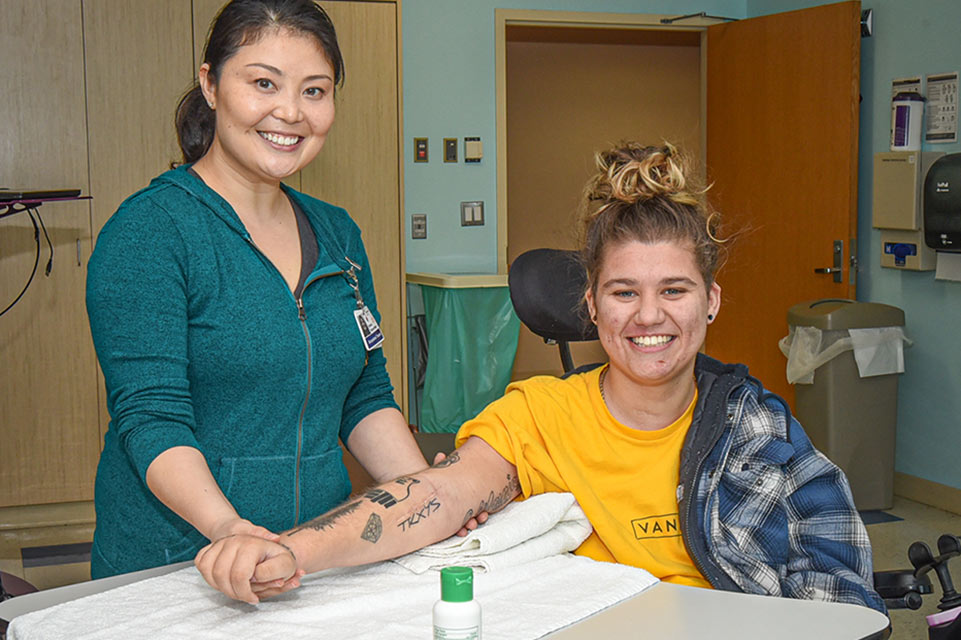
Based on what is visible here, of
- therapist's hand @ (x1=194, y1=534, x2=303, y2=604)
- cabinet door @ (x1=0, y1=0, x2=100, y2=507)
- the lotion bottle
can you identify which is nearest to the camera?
the lotion bottle

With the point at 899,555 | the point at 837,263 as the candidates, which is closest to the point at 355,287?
the point at 899,555

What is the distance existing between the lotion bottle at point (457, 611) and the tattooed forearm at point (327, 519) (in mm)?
371

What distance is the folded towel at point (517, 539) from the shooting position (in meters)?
1.26

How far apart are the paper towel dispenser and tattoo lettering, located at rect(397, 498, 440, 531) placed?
10.2 feet

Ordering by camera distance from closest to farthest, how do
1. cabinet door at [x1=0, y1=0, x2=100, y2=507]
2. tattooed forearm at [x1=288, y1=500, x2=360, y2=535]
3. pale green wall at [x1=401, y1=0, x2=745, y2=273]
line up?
tattooed forearm at [x1=288, y1=500, x2=360, y2=535] < cabinet door at [x1=0, y1=0, x2=100, y2=507] < pale green wall at [x1=401, y1=0, x2=745, y2=273]

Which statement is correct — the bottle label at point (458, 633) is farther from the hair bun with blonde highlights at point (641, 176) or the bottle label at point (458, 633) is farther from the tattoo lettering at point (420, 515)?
the hair bun with blonde highlights at point (641, 176)

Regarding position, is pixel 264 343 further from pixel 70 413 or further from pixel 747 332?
pixel 747 332

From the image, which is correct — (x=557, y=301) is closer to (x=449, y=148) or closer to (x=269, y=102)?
(x=269, y=102)

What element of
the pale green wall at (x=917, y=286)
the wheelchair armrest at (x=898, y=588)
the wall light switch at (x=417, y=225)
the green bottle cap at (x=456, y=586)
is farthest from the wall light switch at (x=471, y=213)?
the green bottle cap at (x=456, y=586)

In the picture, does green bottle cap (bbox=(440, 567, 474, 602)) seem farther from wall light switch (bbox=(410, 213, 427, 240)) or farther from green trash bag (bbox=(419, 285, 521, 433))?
wall light switch (bbox=(410, 213, 427, 240))

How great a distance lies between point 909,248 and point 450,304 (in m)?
1.95

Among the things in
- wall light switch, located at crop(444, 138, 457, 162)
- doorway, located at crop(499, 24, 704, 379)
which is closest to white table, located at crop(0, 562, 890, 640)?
wall light switch, located at crop(444, 138, 457, 162)

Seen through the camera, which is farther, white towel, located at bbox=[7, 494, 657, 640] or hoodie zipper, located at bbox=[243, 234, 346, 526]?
hoodie zipper, located at bbox=[243, 234, 346, 526]

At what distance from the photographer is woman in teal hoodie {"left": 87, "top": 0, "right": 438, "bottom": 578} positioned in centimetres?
124
